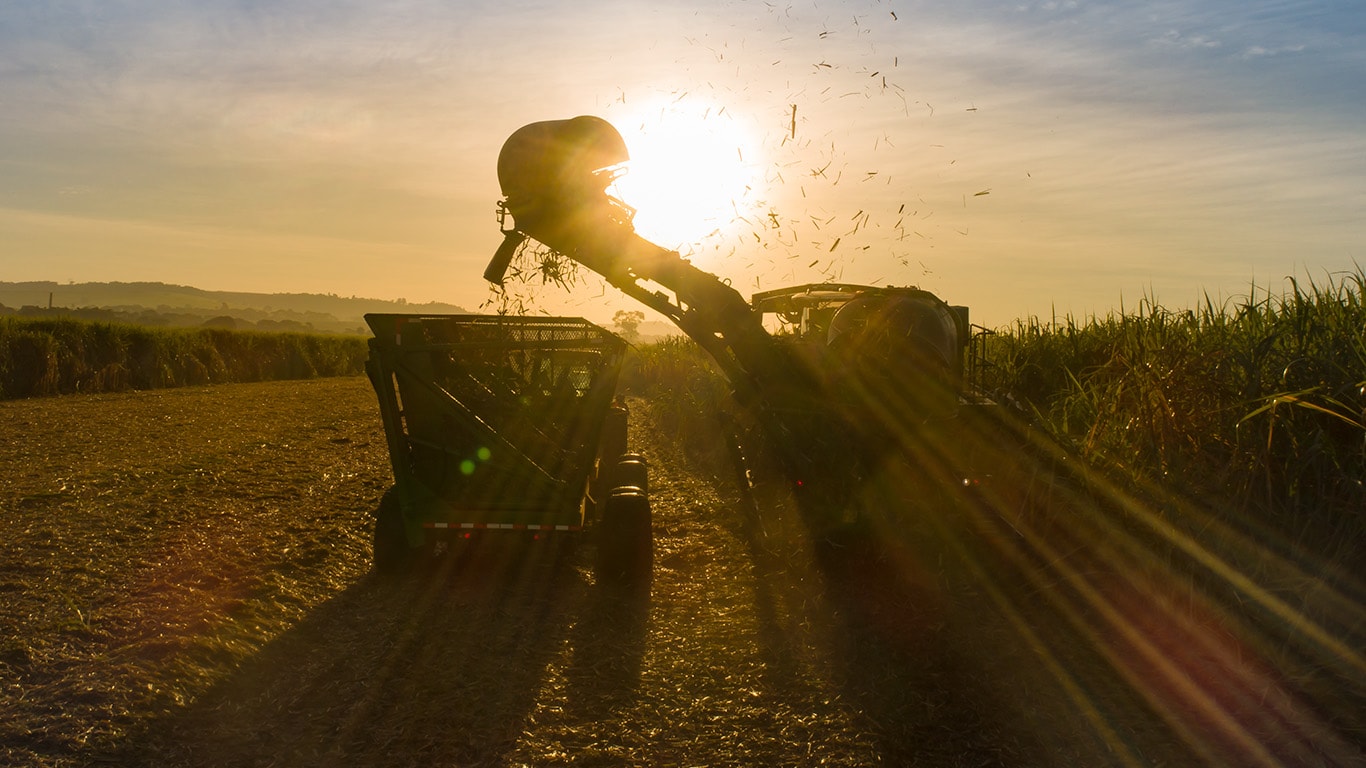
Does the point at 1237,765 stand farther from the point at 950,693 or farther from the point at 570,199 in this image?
the point at 570,199

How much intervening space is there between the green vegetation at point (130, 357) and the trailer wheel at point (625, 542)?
2165 cm

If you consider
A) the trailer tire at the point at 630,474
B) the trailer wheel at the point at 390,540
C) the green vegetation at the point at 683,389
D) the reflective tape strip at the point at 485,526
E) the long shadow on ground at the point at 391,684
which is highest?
the green vegetation at the point at 683,389

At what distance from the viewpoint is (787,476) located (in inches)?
344

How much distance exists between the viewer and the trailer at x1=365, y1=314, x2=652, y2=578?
7547 millimetres

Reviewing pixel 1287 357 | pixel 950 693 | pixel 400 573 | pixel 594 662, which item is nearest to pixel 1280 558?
pixel 1287 357

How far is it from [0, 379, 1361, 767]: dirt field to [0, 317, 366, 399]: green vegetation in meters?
16.5

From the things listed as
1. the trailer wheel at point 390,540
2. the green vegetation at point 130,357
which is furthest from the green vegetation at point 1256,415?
the green vegetation at point 130,357

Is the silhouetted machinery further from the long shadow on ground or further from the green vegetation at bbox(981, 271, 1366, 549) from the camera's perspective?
the long shadow on ground

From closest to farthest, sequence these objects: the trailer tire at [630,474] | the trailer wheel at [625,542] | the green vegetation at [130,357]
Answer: the trailer wheel at [625,542] < the trailer tire at [630,474] < the green vegetation at [130,357]

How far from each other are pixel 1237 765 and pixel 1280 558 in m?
1.45

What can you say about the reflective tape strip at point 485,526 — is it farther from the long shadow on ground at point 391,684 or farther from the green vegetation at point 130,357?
the green vegetation at point 130,357

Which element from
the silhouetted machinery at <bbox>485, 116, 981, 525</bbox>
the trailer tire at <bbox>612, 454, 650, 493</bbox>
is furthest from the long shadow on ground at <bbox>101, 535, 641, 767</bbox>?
the silhouetted machinery at <bbox>485, 116, 981, 525</bbox>

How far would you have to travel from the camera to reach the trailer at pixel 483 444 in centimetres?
755

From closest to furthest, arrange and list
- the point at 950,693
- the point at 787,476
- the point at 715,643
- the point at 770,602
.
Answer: the point at 950,693 < the point at 715,643 < the point at 770,602 < the point at 787,476
